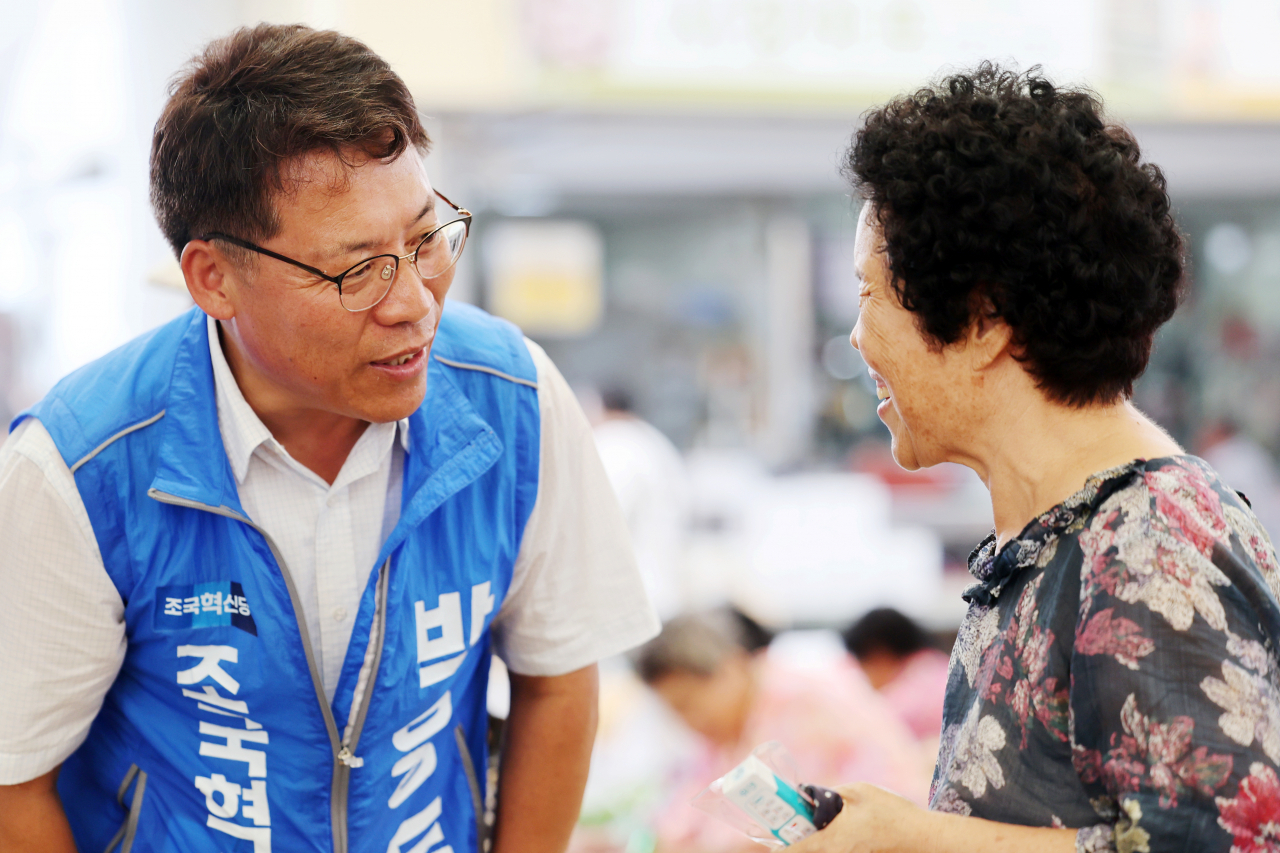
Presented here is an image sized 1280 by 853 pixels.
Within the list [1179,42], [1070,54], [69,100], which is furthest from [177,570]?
[1179,42]

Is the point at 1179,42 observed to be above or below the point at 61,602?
above

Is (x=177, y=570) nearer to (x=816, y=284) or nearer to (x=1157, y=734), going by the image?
(x=1157, y=734)

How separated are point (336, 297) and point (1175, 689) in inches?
37.7

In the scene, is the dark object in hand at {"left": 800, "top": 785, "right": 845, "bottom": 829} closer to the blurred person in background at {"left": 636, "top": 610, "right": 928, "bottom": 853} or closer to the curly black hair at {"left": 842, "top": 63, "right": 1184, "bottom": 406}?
the curly black hair at {"left": 842, "top": 63, "right": 1184, "bottom": 406}

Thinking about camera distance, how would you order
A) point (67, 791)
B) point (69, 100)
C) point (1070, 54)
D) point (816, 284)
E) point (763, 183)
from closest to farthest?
point (67, 791)
point (69, 100)
point (1070, 54)
point (763, 183)
point (816, 284)

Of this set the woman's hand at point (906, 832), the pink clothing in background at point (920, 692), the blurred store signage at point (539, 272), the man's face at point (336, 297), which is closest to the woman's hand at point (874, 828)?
the woman's hand at point (906, 832)

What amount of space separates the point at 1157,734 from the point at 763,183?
14.9 ft

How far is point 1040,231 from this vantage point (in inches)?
41.4

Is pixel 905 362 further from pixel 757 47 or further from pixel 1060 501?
pixel 757 47

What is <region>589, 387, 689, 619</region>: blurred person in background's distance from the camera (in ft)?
14.8

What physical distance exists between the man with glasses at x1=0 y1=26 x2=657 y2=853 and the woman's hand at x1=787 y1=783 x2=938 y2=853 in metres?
0.54

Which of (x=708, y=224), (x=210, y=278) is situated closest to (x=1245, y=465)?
(x=708, y=224)

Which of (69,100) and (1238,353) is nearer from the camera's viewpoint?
(69,100)

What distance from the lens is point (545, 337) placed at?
22.3ft
